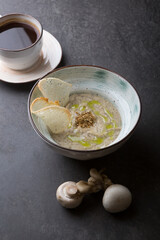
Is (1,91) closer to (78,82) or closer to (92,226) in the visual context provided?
(78,82)

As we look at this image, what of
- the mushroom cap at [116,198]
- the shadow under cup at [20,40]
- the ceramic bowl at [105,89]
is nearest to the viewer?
the mushroom cap at [116,198]

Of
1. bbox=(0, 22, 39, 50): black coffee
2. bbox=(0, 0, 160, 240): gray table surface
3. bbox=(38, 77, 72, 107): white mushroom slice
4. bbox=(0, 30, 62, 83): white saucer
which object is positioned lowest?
bbox=(0, 0, 160, 240): gray table surface

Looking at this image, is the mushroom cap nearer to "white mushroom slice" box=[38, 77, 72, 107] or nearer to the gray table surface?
the gray table surface

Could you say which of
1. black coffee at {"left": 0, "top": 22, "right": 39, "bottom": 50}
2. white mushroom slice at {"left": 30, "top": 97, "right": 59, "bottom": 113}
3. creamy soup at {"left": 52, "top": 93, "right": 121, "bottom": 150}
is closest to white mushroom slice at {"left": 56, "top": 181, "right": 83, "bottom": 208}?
creamy soup at {"left": 52, "top": 93, "right": 121, "bottom": 150}

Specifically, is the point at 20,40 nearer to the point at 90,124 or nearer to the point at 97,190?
the point at 90,124

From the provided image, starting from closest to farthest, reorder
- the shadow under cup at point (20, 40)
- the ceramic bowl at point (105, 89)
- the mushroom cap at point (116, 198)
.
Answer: the mushroom cap at point (116, 198) → the ceramic bowl at point (105, 89) → the shadow under cup at point (20, 40)

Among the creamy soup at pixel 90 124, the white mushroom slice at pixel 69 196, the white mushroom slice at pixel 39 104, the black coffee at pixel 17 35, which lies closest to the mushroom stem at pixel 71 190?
the white mushroom slice at pixel 69 196

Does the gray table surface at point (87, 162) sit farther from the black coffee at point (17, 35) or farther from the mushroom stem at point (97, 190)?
the black coffee at point (17, 35)

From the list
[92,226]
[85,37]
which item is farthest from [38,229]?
[85,37]
